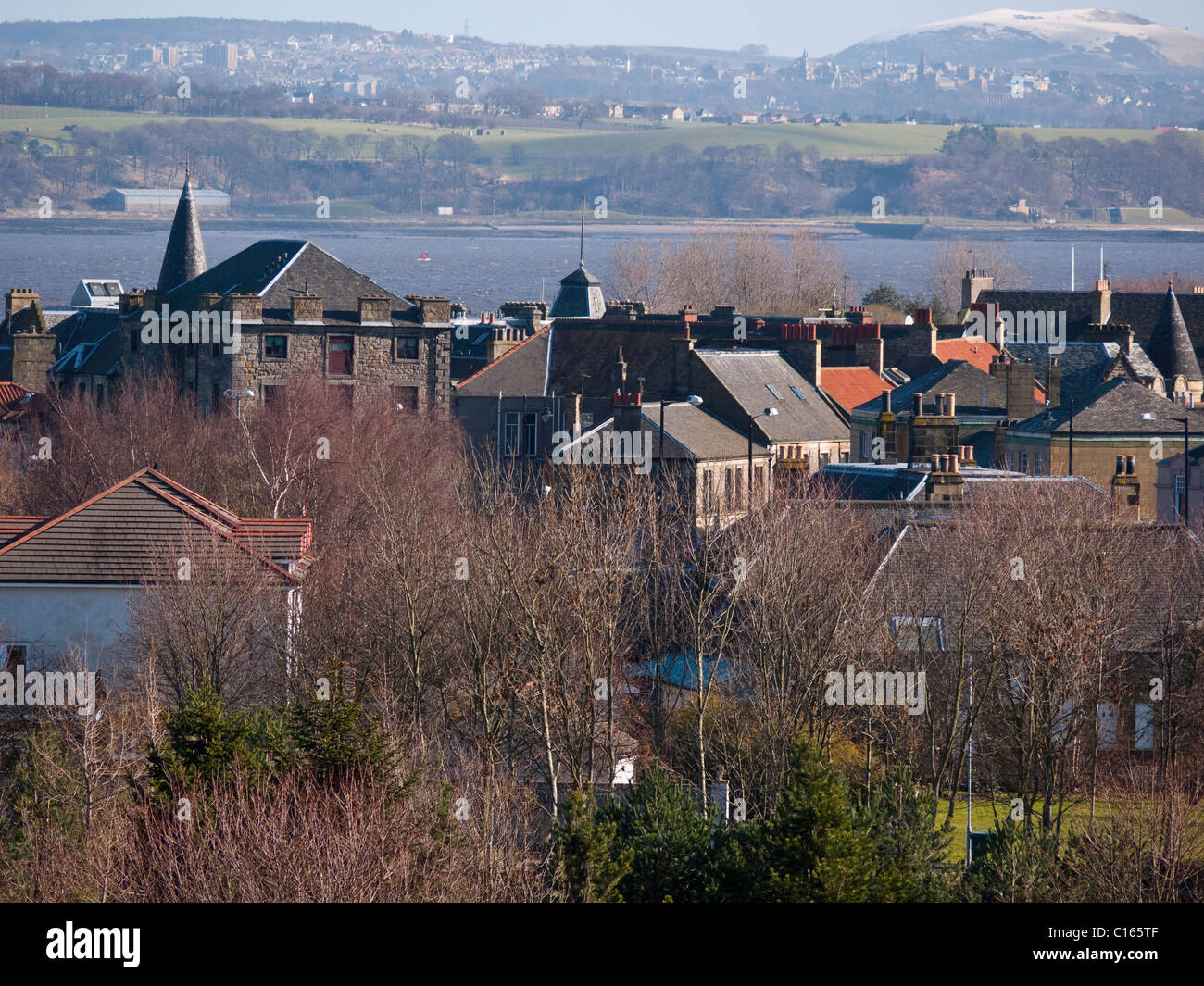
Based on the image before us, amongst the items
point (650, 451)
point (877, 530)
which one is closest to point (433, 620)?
point (877, 530)

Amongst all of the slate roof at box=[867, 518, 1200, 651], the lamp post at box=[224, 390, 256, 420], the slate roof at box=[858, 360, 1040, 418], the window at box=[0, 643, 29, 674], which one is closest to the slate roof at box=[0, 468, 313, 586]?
the window at box=[0, 643, 29, 674]

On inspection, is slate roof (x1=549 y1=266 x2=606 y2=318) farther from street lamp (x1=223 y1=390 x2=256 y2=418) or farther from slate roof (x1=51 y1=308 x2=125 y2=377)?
street lamp (x1=223 y1=390 x2=256 y2=418)

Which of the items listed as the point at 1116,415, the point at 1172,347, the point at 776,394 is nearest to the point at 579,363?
the point at 776,394

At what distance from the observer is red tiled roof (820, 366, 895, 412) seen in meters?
68.4

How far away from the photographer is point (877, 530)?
4078 centimetres

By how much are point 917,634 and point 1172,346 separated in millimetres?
57500

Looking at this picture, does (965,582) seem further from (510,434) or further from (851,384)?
(851,384)

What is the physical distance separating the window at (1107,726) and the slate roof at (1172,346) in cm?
5233

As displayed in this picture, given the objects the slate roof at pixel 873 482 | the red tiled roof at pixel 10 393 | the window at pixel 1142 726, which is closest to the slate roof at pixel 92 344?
the red tiled roof at pixel 10 393

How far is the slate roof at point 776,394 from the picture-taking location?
6184 cm

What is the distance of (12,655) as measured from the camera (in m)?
36.8

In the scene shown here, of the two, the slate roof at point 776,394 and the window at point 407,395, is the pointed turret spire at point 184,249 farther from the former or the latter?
the slate roof at point 776,394

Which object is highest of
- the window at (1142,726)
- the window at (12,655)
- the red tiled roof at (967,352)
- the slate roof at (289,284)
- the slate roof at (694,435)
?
the slate roof at (289,284)

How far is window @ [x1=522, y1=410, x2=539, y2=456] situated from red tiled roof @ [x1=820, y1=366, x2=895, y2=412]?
1013cm
